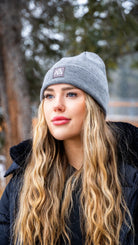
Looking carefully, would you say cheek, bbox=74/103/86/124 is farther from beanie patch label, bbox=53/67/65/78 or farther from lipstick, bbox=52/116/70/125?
beanie patch label, bbox=53/67/65/78

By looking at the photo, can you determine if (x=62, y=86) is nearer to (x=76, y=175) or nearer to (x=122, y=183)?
(x=76, y=175)

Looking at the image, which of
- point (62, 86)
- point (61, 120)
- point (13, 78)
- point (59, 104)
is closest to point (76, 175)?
point (61, 120)

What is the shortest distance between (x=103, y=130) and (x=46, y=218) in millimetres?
750

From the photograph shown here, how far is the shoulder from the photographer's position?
223 centimetres

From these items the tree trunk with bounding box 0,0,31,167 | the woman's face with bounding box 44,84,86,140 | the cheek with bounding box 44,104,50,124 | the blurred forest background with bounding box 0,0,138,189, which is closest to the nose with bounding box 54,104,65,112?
the woman's face with bounding box 44,84,86,140

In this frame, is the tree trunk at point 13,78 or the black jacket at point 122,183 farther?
the tree trunk at point 13,78

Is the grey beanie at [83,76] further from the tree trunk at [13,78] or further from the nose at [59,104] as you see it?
the tree trunk at [13,78]

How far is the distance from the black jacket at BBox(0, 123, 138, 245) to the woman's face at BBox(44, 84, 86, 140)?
1.32 feet

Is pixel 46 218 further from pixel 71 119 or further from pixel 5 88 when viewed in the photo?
pixel 5 88

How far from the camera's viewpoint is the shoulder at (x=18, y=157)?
88.0 inches

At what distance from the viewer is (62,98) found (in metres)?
1.98

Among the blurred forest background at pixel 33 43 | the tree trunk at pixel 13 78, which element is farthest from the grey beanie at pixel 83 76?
the tree trunk at pixel 13 78

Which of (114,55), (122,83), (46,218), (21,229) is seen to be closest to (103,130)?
(46,218)

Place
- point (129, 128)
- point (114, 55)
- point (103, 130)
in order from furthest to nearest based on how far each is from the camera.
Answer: point (114, 55) → point (129, 128) → point (103, 130)
